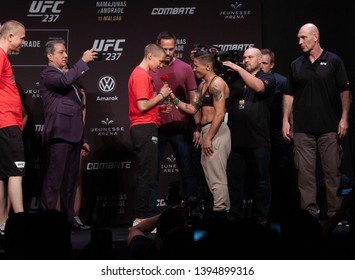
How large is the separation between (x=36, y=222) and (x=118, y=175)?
390cm

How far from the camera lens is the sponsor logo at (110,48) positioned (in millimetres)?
6387

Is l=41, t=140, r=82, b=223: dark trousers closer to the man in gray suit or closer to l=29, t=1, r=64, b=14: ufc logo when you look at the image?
the man in gray suit

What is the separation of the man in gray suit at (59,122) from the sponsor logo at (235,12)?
182 cm

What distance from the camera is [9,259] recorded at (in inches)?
94.4

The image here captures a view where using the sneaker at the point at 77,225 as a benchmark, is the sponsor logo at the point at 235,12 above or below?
above

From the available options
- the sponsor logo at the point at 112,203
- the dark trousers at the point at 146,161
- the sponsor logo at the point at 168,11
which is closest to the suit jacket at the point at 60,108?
the dark trousers at the point at 146,161

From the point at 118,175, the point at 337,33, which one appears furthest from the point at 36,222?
the point at 337,33

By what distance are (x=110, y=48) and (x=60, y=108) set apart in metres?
1.31

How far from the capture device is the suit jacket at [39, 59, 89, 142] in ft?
17.3

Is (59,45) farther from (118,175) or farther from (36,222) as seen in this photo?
(36,222)

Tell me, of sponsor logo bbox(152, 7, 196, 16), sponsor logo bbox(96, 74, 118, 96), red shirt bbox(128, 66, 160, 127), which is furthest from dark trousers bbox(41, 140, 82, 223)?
sponsor logo bbox(152, 7, 196, 16)

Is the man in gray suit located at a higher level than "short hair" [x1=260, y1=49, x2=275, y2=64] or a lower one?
lower

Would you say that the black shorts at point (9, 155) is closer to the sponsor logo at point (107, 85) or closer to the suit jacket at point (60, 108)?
the suit jacket at point (60, 108)

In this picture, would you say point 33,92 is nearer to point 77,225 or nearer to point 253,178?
point 77,225
